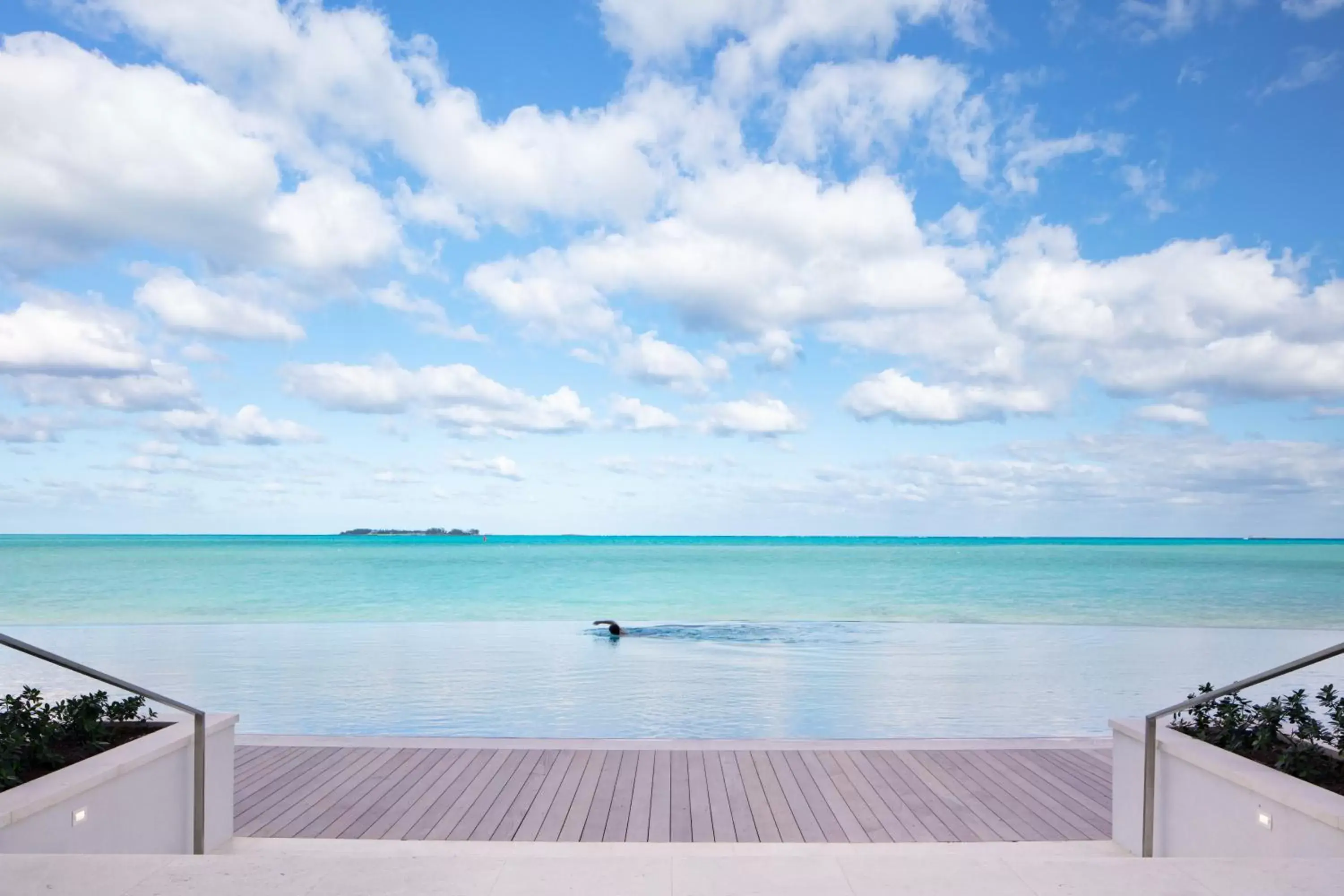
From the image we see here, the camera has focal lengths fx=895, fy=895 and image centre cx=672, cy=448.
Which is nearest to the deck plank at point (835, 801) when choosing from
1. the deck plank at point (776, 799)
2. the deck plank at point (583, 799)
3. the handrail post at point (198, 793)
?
the deck plank at point (776, 799)

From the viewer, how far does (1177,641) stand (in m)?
14.5

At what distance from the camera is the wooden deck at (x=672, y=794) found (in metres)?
4.60

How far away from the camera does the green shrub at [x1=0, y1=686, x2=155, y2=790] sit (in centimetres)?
340

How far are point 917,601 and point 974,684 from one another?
1700 cm

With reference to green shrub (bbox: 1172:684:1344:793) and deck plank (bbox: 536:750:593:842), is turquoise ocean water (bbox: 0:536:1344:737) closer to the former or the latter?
deck plank (bbox: 536:750:593:842)

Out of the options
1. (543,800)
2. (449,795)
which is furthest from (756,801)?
A: (449,795)

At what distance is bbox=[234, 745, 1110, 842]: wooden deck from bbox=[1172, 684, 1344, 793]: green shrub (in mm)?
908

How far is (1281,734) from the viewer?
3.84m

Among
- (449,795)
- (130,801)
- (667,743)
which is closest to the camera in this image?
(130,801)

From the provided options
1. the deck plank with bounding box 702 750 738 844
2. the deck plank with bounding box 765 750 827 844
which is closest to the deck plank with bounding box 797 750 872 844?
the deck plank with bounding box 765 750 827 844

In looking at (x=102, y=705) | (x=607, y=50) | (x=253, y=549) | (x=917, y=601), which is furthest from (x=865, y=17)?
(x=253, y=549)

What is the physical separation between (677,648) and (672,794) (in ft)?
27.1

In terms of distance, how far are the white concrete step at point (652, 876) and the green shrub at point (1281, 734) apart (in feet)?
2.01

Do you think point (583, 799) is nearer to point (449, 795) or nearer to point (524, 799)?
point (524, 799)
